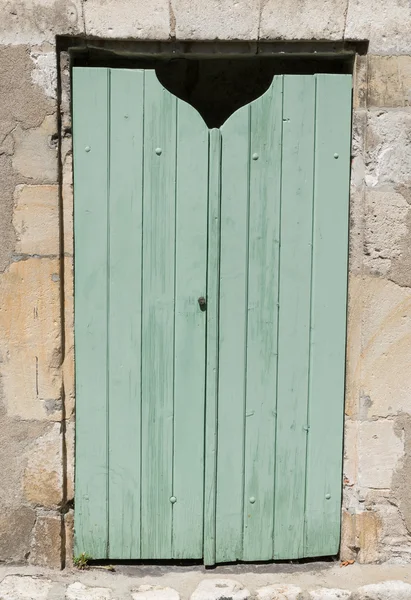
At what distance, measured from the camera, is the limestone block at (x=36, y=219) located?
315 centimetres

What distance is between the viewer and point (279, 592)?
125 inches

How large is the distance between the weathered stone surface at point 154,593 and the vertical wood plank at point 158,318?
0.61 ft

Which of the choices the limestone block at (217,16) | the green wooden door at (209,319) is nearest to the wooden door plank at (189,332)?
the green wooden door at (209,319)

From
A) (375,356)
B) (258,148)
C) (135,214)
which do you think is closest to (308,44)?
(258,148)

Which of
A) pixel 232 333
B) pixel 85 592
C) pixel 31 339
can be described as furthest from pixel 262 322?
pixel 85 592

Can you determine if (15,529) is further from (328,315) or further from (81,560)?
(328,315)

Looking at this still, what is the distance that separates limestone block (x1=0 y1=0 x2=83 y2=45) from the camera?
307 centimetres

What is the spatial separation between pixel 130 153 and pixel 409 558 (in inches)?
80.6

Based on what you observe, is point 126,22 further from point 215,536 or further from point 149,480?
point 215,536

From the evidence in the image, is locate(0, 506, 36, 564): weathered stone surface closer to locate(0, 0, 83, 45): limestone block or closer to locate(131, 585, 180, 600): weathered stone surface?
locate(131, 585, 180, 600): weathered stone surface

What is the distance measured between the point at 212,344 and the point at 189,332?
107 mm

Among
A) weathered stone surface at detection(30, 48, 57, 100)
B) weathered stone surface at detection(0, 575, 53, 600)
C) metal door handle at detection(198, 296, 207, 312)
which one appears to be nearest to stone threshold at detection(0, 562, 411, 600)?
weathered stone surface at detection(0, 575, 53, 600)

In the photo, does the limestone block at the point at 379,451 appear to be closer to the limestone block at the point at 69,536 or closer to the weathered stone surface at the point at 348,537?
the weathered stone surface at the point at 348,537

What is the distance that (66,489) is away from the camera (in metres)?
3.33
